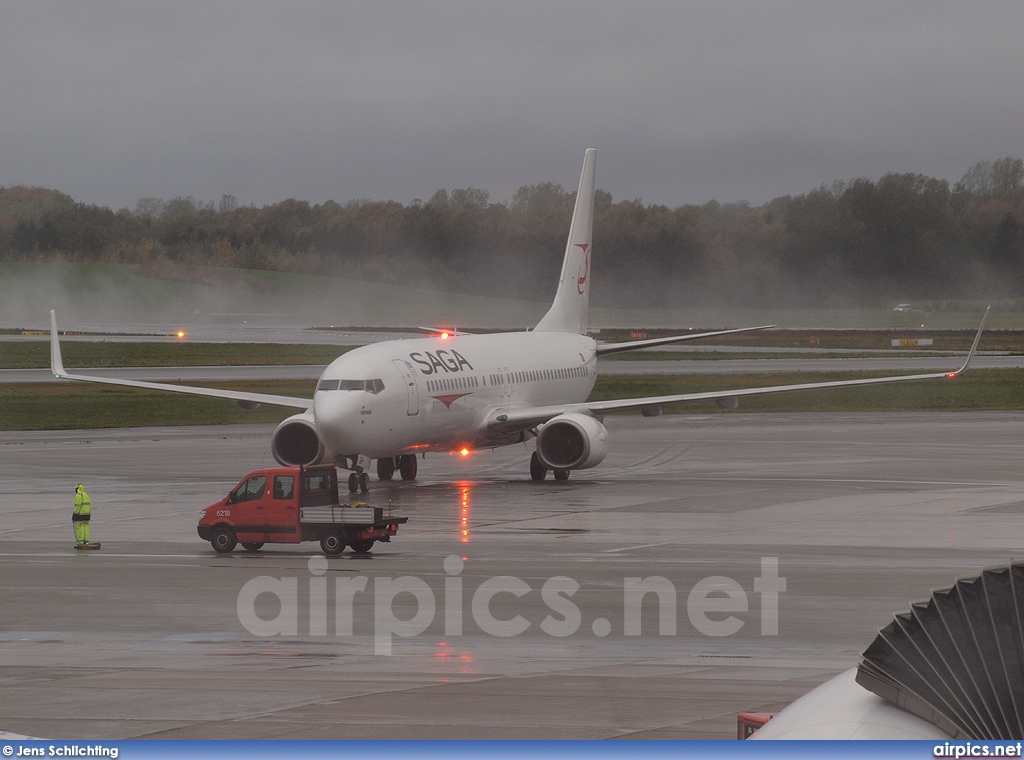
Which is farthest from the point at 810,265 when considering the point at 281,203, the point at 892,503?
the point at 892,503

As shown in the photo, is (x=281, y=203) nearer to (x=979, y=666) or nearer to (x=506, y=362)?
(x=506, y=362)

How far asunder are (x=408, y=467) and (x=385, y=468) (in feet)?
2.19

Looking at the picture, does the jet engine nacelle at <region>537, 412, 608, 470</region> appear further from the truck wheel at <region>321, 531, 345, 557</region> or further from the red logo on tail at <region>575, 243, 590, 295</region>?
the red logo on tail at <region>575, 243, 590, 295</region>

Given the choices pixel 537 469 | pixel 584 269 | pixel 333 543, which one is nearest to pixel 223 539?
pixel 333 543

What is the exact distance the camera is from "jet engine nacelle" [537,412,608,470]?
36.6 m

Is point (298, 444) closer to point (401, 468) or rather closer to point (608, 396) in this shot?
point (401, 468)

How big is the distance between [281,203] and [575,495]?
10133 cm

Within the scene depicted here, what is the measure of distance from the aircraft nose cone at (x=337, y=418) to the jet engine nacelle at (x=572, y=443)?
6195 millimetres

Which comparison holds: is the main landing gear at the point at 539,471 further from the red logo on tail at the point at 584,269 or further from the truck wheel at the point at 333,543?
the truck wheel at the point at 333,543

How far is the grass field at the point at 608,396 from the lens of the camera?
61344 mm

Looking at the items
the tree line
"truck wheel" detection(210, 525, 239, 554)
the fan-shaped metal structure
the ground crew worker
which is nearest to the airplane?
"truck wheel" detection(210, 525, 239, 554)

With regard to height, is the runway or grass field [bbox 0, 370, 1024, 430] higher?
grass field [bbox 0, 370, 1024, 430]

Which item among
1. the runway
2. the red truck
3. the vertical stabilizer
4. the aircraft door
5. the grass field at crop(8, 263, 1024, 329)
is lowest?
the runway

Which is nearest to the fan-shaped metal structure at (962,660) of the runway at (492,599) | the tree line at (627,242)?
the runway at (492,599)
